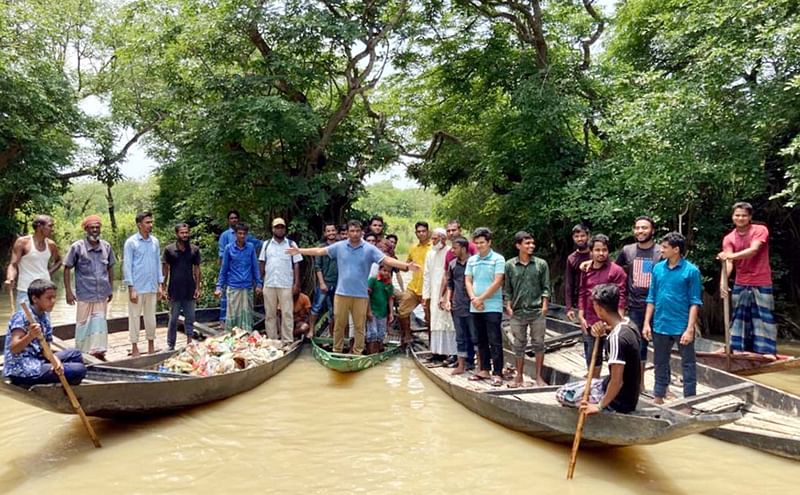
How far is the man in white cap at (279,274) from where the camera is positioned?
26.0ft

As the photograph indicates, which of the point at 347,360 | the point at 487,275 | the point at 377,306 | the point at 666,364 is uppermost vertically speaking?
the point at 487,275

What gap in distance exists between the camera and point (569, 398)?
14.4ft

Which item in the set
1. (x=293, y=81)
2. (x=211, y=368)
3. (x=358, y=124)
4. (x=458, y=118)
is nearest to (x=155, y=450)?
(x=211, y=368)

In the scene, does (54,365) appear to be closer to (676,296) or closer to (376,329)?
(376,329)

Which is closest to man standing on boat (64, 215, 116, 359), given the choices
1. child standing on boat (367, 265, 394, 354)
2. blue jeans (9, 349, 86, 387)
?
blue jeans (9, 349, 86, 387)

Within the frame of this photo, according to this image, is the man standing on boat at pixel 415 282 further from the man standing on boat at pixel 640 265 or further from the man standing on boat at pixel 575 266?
the man standing on boat at pixel 640 265

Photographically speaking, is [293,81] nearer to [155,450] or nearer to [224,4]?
[224,4]

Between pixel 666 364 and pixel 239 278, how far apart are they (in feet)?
17.8

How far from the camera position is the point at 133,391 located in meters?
4.88

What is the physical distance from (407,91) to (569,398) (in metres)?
11.2

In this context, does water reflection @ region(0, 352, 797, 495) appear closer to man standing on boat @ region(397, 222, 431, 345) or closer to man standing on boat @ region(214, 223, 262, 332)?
man standing on boat @ region(214, 223, 262, 332)

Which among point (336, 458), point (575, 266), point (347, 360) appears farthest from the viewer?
point (347, 360)

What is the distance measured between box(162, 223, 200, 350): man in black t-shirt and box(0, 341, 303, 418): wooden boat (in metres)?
1.68

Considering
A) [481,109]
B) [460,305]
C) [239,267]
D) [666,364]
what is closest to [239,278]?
[239,267]
